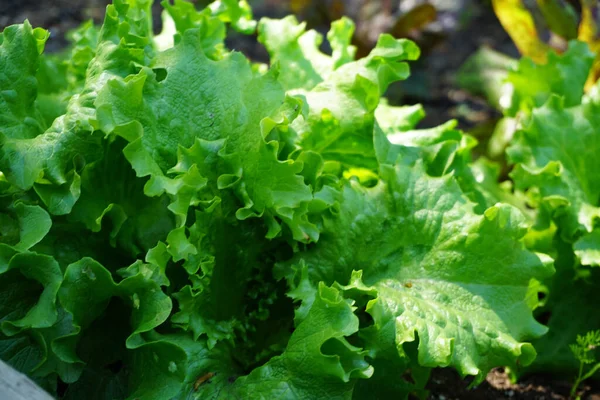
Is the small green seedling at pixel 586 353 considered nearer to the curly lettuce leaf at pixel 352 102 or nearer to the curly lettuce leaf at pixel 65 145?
the curly lettuce leaf at pixel 352 102

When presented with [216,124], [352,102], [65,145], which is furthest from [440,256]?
[65,145]

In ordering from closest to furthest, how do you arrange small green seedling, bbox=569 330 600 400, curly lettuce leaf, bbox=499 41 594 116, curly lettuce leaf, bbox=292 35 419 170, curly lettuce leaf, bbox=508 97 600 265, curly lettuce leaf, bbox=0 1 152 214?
curly lettuce leaf, bbox=0 1 152 214 < curly lettuce leaf, bbox=292 35 419 170 < small green seedling, bbox=569 330 600 400 < curly lettuce leaf, bbox=508 97 600 265 < curly lettuce leaf, bbox=499 41 594 116

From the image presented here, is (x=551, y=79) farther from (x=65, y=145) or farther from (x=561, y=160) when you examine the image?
(x=65, y=145)

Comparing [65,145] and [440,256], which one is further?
[440,256]

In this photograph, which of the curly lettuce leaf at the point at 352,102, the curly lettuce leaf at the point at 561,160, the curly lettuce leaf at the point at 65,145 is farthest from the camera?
the curly lettuce leaf at the point at 561,160

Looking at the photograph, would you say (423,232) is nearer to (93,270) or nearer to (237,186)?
(237,186)

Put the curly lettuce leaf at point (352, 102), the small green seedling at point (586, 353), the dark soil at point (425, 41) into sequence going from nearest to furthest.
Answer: the curly lettuce leaf at point (352, 102)
the small green seedling at point (586, 353)
the dark soil at point (425, 41)

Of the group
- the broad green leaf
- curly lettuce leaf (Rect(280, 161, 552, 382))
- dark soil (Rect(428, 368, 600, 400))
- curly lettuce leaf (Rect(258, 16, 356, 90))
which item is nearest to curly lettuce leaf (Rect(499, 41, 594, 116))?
curly lettuce leaf (Rect(258, 16, 356, 90))

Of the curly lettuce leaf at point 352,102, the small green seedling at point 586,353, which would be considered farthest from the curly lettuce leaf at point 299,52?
the small green seedling at point 586,353

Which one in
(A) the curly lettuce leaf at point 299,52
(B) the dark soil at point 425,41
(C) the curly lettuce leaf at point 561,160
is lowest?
(B) the dark soil at point 425,41

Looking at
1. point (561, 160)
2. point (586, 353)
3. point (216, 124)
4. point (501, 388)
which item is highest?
point (216, 124)

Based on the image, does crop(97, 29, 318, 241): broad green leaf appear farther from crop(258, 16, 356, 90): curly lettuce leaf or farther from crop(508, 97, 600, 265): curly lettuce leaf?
crop(508, 97, 600, 265): curly lettuce leaf

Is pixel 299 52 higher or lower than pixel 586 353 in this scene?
higher
